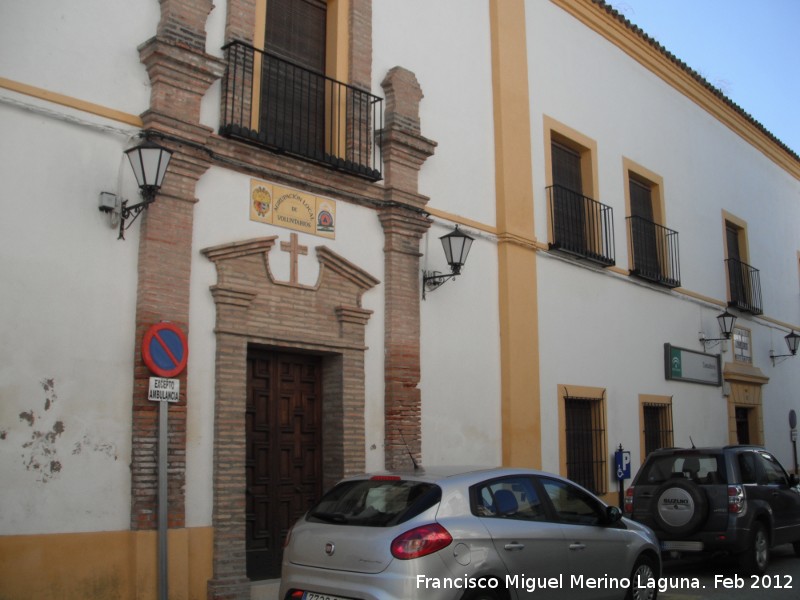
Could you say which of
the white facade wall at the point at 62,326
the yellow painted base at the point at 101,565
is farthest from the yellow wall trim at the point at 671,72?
the yellow painted base at the point at 101,565

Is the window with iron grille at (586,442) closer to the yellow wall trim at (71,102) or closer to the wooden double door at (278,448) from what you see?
the wooden double door at (278,448)

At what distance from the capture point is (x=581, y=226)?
43.4ft

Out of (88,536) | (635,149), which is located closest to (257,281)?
(88,536)

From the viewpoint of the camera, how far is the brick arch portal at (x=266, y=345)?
7.64 metres

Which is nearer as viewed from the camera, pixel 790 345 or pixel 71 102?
pixel 71 102

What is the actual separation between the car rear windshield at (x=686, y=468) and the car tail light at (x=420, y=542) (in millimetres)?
5106

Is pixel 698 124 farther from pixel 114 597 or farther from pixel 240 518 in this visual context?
pixel 114 597

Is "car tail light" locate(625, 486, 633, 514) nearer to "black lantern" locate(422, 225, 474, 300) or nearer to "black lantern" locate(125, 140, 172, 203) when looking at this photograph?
"black lantern" locate(422, 225, 474, 300)

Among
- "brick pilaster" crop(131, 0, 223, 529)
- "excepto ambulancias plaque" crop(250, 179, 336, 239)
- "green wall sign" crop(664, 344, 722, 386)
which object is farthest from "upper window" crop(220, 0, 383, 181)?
"green wall sign" crop(664, 344, 722, 386)

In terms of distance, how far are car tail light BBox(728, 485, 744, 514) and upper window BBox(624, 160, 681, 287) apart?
5508 millimetres

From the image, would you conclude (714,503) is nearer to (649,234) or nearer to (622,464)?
(622,464)

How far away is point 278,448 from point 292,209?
8.04ft

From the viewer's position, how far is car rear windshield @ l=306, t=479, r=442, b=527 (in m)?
5.58

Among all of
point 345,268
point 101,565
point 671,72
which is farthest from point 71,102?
point 671,72
